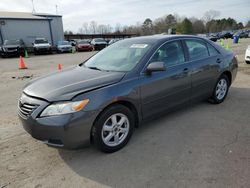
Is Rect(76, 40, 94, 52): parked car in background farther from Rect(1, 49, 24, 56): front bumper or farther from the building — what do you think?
the building

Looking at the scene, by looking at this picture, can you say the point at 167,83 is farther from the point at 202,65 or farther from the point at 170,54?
the point at 202,65

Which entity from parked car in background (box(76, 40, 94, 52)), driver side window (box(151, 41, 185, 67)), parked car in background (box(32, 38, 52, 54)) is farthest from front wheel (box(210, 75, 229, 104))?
parked car in background (box(76, 40, 94, 52))

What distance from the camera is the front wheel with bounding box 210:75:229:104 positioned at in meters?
4.70

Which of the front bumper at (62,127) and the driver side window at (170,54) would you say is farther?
the driver side window at (170,54)

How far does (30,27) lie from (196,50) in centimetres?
3109

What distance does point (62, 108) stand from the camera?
2.57 meters

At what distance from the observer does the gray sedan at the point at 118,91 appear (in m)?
2.60

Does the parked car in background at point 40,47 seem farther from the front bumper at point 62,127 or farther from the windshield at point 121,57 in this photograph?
the front bumper at point 62,127

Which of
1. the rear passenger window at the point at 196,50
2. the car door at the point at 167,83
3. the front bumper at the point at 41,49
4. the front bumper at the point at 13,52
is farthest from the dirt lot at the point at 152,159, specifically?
the front bumper at the point at 41,49

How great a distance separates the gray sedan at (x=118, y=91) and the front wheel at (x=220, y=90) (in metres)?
0.19

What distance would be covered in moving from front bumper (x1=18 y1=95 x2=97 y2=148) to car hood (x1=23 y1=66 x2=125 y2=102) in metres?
0.17

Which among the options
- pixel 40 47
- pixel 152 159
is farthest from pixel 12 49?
pixel 152 159

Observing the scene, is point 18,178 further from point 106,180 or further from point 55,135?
point 106,180

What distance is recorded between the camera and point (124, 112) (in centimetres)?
303
